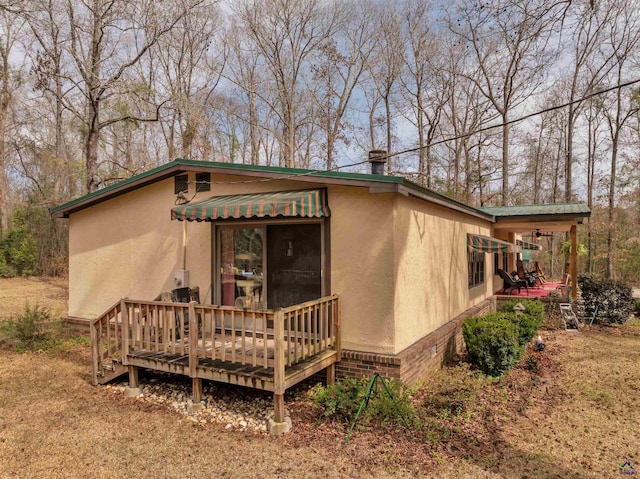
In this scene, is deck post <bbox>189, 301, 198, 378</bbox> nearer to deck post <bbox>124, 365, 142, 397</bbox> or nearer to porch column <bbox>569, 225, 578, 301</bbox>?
deck post <bbox>124, 365, 142, 397</bbox>

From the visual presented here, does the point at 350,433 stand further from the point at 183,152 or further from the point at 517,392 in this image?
the point at 183,152

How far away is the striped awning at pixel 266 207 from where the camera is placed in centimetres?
596

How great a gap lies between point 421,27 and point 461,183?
380 inches

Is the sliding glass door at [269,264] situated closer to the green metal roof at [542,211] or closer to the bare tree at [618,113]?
the green metal roof at [542,211]

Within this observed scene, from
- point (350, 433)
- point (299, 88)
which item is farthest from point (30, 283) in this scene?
point (350, 433)

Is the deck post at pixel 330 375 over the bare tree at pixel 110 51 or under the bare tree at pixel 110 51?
under

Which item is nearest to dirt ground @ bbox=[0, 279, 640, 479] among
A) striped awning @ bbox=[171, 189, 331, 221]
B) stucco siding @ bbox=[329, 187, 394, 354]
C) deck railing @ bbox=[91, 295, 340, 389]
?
deck railing @ bbox=[91, 295, 340, 389]

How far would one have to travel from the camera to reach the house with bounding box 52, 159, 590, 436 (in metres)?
6.21

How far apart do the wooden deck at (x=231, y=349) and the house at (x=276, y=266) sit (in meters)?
0.03

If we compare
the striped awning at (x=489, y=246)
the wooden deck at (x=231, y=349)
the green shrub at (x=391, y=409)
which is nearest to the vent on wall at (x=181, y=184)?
the wooden deck at (x=231, y=349)

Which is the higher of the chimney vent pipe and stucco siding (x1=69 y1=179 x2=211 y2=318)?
the chimney vent pipe

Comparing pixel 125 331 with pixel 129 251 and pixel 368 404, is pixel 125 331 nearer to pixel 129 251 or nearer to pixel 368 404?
pixel 129 251

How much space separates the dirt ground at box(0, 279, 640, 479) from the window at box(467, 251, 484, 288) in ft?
13.1

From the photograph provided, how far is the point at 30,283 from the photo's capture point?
21594 mm
